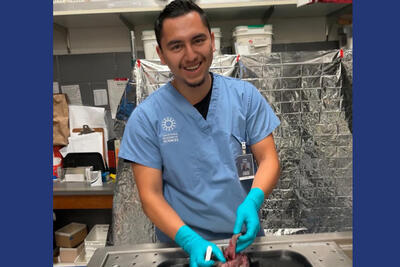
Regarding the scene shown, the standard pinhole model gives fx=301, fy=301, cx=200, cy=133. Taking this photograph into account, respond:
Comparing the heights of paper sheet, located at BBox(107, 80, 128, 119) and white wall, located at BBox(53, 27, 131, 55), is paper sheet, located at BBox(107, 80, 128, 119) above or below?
below

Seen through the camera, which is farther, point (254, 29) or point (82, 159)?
point (82, 159)

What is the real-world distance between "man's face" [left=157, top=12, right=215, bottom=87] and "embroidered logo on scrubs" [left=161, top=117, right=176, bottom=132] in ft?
0.50

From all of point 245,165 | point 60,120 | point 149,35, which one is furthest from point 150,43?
point 245,165

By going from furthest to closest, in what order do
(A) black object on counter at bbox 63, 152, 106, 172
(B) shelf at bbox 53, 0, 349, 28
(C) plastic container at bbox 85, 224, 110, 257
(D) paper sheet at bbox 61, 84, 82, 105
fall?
(D) paper sheet at bbox 61, 84, 82, 105 → (A) black object on counter at bbox 63, 152, 106, 172 → (C) plastic container at bbox 85, 224, 110, 257 → (B) shelf at bbox 53, 0, 349, 28

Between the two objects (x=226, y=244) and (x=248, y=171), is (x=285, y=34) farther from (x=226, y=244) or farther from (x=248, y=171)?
(x=226, y=244)

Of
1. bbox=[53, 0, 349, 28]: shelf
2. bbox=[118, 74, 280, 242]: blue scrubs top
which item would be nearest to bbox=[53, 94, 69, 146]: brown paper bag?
bbox=[53, 0, 349, 28]: shelf

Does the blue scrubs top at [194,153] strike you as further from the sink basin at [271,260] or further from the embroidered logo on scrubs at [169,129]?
the sink basin at [271,260]

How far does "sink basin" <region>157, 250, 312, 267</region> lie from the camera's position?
0.82 metres

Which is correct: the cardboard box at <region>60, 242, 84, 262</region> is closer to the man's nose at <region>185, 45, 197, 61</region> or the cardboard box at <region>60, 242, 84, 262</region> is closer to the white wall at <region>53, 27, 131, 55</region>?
the white wall at <region>53, 27, 131, 55</region>

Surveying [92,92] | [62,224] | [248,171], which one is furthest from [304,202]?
[62,224]

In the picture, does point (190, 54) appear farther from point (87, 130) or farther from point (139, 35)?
point (87, 130)

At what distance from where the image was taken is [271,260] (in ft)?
2.74

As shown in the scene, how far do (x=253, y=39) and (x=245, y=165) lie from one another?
4.03 feet

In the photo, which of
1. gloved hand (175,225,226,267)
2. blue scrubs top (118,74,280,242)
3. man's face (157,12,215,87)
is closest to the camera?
gloved hand (175,225,226,267)
